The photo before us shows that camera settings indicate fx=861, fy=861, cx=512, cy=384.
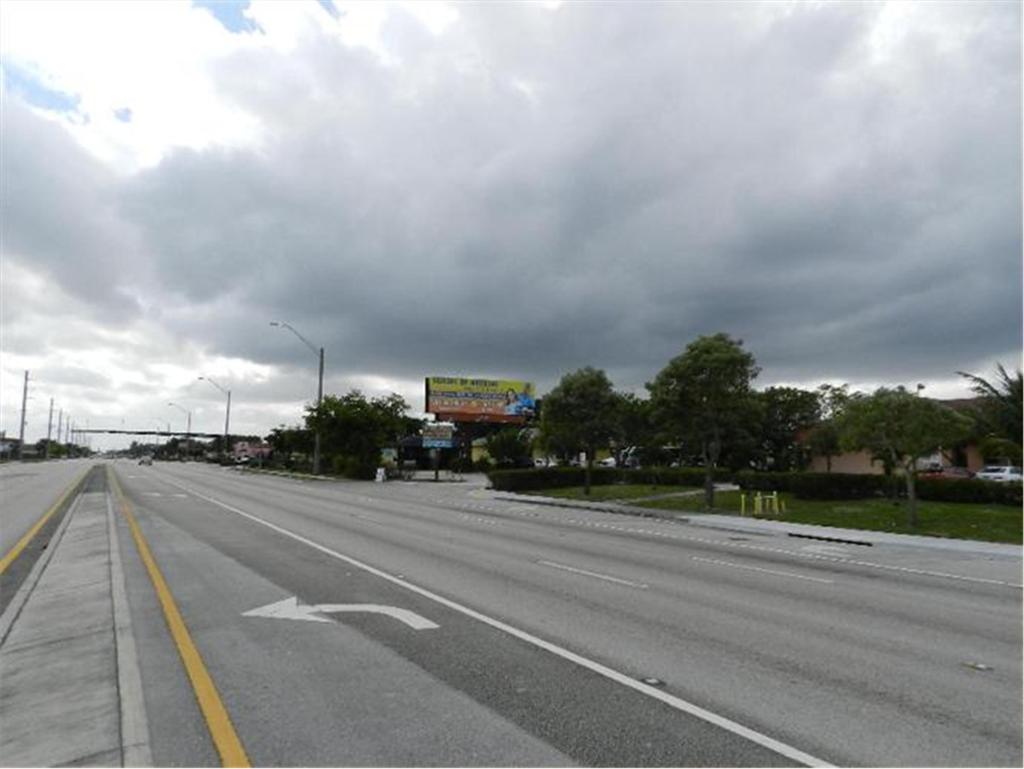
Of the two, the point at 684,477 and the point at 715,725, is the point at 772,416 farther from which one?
the point at 715,725

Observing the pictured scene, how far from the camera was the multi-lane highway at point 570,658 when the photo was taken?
218 inches

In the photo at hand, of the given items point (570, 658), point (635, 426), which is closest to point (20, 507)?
point (570, 658)

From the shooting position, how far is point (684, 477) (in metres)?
45.4

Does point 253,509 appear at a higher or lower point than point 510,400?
lower

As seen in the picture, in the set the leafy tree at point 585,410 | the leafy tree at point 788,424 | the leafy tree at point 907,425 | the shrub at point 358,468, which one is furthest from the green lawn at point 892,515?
the shrub at point 358,468

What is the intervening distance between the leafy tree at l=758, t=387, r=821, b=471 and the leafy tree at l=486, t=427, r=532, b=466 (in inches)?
791

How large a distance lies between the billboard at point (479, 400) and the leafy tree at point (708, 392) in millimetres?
50581

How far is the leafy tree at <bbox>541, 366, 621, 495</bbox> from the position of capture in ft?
134

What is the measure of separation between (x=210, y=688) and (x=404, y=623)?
2.81 m

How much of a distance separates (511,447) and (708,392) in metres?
40.1

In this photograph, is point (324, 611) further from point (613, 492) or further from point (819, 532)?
point (613, 492)

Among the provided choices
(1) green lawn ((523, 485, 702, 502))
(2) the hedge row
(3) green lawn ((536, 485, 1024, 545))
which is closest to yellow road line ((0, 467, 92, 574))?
(3) green lawn ((536, 485, 1024, 545))

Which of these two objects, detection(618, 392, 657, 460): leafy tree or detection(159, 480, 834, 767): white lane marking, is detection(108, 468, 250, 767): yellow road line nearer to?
detection(159, 480, 834, 767): white lane marking

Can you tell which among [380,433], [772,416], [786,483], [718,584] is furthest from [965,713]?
[380,433]
